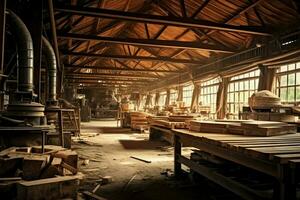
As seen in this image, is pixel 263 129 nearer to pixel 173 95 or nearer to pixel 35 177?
pixel 35 177

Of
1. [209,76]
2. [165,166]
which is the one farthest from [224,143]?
[209,76]

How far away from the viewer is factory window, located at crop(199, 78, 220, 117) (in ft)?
48.0

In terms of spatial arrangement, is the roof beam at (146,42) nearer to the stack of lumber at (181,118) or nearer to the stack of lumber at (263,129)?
the stack of lumber at (181,118)

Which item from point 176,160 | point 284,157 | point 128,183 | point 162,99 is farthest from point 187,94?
point 284,157

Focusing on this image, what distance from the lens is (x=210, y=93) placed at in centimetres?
1528

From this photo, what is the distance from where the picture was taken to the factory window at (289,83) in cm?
905

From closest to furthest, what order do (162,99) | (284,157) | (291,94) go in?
(284,157) → (291,94) → (162,99)

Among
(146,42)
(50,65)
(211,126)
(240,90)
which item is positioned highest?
(146,42)

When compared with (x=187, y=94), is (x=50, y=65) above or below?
above

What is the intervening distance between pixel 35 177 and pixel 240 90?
33.0ft

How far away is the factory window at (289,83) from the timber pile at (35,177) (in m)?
7.58

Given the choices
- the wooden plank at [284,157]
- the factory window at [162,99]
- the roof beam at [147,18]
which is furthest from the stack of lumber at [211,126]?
the factory window at [162,99]

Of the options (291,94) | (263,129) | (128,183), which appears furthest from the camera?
(291,94)

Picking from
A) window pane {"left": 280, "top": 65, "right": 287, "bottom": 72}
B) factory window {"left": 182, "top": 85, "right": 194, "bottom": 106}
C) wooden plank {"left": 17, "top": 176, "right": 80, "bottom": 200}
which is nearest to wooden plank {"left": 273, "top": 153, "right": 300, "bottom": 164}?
wooden plank {"left": 17, "top": 176, "right": 80, "bottom": 200}
